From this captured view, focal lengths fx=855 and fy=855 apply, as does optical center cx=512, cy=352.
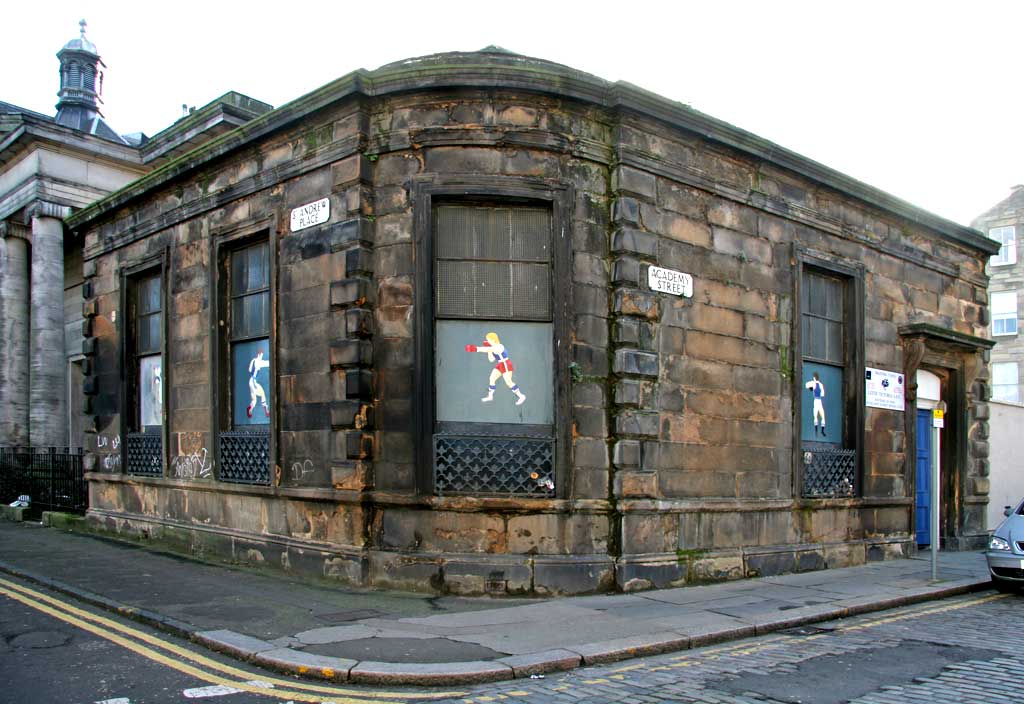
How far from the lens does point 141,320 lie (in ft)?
47.0

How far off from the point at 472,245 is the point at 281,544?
4.37 metres

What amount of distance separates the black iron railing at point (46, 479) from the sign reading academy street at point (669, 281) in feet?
38.6

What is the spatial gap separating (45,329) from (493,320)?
673 inches

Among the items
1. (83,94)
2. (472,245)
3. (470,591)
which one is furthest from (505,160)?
(83,94)

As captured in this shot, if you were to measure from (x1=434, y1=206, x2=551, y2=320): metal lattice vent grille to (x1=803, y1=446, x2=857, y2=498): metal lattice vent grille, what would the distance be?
17.2 ft

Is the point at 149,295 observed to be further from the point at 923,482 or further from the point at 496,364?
the point at 923,482

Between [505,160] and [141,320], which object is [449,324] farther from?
[141,320]

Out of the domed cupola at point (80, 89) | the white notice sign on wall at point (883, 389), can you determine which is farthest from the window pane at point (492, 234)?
the domed cupola at point (80, 89)

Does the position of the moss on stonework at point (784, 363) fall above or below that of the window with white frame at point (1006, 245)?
below

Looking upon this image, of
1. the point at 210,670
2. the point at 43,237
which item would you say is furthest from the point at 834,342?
the point at 43,237

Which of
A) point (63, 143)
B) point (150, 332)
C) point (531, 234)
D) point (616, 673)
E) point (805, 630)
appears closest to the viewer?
point (616, 673)

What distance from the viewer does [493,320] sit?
9.89 m

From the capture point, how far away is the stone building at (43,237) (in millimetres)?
22266

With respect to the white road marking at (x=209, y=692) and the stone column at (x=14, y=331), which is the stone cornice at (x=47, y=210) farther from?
the white road marking at (x=209, y=692)
